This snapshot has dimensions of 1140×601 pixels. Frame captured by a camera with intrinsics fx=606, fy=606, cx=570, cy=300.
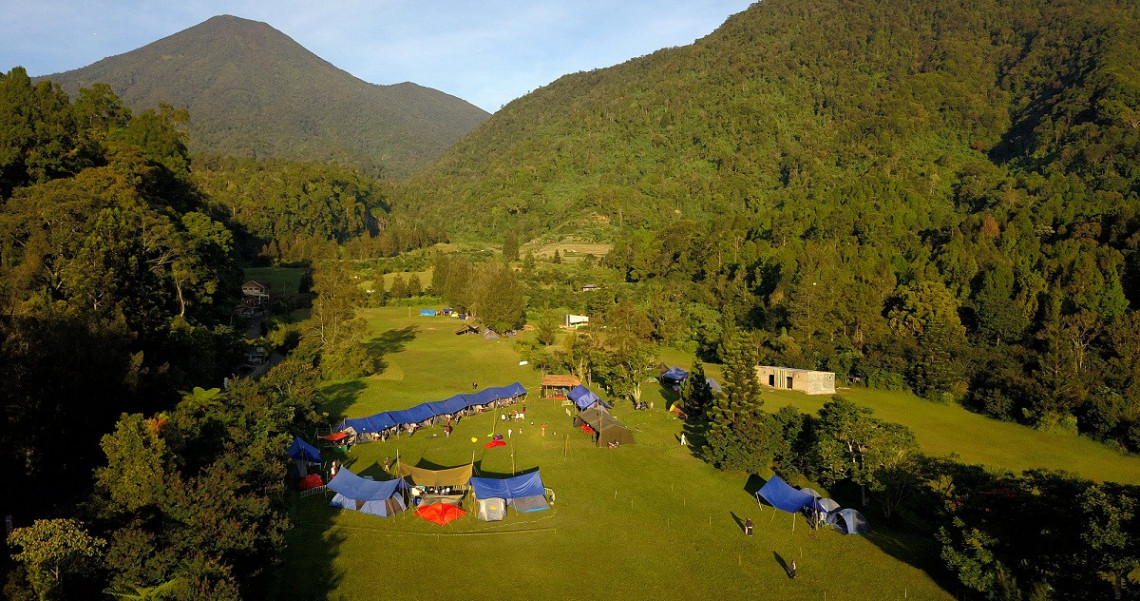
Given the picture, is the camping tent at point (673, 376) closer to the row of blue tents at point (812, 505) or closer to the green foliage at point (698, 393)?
the green foliage at point (698, 393)

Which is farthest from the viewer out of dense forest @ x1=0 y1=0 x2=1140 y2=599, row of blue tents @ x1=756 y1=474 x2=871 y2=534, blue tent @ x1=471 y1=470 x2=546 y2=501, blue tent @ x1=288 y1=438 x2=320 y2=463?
blue tent @ x1=288 y1=438 x2=320 y2=463

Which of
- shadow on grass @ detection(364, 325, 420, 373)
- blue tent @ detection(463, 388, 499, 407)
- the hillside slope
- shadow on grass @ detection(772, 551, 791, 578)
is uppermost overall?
the hillside slope

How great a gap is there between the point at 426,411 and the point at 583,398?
8.68 m

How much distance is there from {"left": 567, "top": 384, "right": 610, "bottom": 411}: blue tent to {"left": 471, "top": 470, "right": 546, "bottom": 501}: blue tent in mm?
11951

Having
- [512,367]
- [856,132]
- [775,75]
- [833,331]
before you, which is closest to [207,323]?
[512,367]

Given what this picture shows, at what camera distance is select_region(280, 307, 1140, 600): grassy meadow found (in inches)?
634

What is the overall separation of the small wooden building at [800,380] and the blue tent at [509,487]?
23525mm

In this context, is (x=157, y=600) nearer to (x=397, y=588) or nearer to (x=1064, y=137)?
(x=397, y=588)

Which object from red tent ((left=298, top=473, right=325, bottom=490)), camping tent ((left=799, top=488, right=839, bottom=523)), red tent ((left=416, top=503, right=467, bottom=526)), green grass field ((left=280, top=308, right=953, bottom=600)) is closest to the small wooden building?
green grass field ((left=280, top=308, right=953, bottom=600))

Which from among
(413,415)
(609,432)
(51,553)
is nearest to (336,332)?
(413,415)

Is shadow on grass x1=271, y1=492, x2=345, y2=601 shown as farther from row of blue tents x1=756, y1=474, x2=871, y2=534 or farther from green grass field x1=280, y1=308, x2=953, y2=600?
row of blue tents x1=756, y1=474, x2=871, y2=534

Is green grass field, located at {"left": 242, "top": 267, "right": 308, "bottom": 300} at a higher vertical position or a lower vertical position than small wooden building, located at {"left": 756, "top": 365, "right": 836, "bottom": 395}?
higher

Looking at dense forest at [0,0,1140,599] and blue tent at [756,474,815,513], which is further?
blue tent at [756,474,815,513]

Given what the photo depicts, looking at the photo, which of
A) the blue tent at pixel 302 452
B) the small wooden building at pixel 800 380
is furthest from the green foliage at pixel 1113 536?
the small wooden building at pixel 800 380
